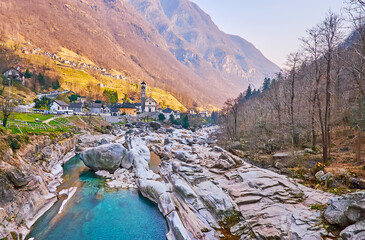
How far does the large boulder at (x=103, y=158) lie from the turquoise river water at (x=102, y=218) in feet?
18.3

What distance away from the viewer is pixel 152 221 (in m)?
17.3

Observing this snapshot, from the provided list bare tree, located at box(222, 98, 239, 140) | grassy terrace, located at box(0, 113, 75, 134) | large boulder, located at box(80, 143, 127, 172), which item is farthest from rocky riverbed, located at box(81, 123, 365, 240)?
bare tree, located at box(222, 98, 239, 140)

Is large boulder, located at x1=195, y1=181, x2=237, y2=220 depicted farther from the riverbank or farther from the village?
the village

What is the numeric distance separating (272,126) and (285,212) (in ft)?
89.8

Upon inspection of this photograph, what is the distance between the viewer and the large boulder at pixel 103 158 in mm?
29031

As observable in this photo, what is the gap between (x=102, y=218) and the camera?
1739 centimetres

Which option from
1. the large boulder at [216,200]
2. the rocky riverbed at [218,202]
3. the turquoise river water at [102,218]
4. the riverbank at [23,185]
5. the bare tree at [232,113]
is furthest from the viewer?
the bare tree at [232,113]

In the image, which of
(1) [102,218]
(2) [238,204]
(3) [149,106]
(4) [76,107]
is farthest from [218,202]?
(3) [149,106]

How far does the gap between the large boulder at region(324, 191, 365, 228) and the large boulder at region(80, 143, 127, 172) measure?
26.3 m

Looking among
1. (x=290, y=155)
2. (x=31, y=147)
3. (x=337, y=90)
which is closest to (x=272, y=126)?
(x=337, y=90)

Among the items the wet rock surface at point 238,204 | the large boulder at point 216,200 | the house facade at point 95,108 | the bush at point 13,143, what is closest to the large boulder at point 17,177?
the bush at point 13,143

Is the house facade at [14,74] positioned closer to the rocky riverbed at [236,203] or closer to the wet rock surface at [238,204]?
the rocky riverbed at [236,203]

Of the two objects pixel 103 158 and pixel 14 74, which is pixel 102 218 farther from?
pixel 14 74

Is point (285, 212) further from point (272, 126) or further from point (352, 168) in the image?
point (272, 126)
